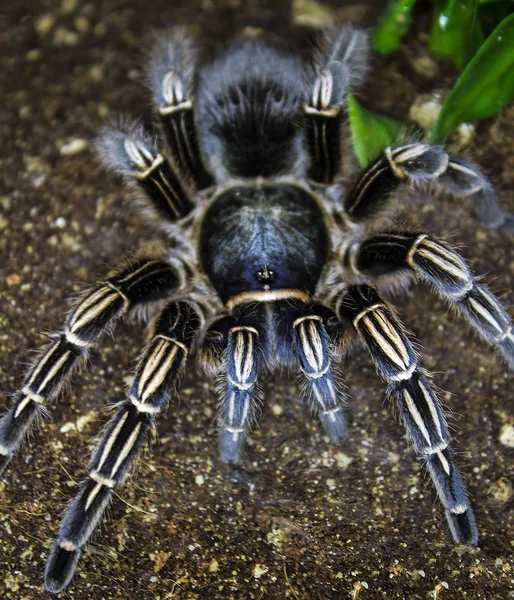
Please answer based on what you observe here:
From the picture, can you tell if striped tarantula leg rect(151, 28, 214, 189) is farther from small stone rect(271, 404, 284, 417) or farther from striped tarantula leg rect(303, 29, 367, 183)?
small stone rect(271, 404, 284, 417)

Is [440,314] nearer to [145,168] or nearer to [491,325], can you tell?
[491,325]

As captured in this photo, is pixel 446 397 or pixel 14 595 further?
pixel 446 397

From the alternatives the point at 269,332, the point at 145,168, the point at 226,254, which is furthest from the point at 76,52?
the point at 269,332

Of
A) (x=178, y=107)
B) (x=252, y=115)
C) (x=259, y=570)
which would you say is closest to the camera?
(x=259, y=570)

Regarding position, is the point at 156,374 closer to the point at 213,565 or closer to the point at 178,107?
the point at 213,565

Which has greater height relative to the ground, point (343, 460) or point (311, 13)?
point (311, 13)

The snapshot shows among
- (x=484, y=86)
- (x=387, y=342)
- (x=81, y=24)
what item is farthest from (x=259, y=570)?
(x=81, y=24)

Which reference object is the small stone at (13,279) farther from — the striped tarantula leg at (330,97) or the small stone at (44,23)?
the small stone at (44,23)
